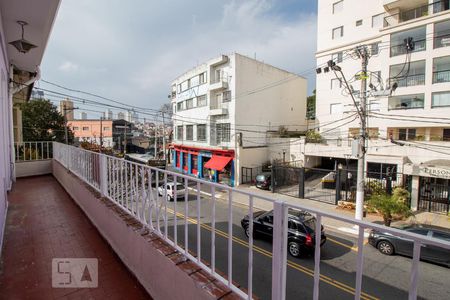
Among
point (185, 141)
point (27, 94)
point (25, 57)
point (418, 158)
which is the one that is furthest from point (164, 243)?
point (185, 141)

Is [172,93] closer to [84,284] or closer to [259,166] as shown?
[259,166]

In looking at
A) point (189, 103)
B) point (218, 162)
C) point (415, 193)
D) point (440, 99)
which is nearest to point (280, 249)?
point (415, 193)

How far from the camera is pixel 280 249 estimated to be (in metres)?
1.50

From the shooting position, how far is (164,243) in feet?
8.87

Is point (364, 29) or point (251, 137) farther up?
point (364, 29)

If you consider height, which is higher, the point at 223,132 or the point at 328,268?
the point at 223,132

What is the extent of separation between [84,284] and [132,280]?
0.56 m

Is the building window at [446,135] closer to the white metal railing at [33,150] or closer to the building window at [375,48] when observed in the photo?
the building window at [375,48]

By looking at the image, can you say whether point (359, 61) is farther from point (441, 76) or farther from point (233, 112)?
point (233, 112)

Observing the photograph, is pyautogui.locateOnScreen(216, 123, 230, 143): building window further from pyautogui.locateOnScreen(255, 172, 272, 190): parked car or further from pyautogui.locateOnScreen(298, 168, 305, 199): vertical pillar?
pyautogui.locateOnScreen(298, 168, 305, 199): vertical pillar

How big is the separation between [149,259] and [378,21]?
21.5 m

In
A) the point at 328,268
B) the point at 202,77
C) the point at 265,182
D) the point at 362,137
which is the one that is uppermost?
the point at 202,77

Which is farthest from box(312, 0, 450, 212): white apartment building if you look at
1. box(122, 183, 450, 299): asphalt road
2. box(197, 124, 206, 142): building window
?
box(197, 124, 206, 142): building window

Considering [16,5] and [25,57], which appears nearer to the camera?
[16,5]
